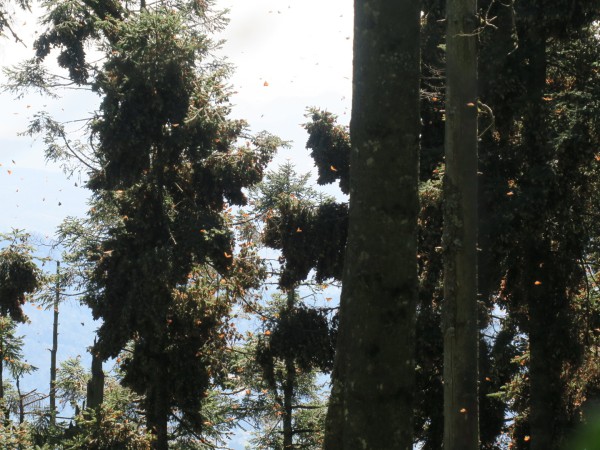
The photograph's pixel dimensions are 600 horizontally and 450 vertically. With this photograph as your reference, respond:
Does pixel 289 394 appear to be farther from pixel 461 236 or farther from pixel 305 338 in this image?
pixel 461 236

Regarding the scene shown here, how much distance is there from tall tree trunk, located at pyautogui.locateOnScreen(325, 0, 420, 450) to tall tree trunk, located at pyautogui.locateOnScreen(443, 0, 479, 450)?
361 cm

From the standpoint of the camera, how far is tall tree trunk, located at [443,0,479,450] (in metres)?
7.65

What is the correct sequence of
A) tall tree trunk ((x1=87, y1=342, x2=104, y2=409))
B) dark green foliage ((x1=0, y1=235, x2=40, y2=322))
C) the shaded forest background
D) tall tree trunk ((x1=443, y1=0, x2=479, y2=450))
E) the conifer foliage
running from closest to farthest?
tall tree trunk ((x1=443, y1=0, x2=479, y2=450)) < the shaded forest background < the conifer foliage < tall tree trunk ((x1=87, y1=342, x2=104, y2=409)) < dark green foliage ((x1=0, y1=235, x2=40, y2=322))

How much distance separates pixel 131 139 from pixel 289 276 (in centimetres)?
450

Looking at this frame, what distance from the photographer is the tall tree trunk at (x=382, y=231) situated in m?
4.02

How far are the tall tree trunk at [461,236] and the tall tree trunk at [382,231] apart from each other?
361 centimetres

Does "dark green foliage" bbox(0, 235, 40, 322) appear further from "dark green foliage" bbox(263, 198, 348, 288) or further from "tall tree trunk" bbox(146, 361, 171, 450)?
"dark green foliage" bbox(263, 198, 348, 288)

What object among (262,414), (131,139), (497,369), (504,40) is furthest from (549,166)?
(262,414)

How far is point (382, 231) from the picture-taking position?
13.3ft

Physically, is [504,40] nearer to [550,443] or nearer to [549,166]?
[549,166]

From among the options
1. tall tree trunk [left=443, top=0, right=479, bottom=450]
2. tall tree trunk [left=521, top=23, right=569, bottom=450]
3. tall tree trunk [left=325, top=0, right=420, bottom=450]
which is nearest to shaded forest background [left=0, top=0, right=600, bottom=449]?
tall tree trunk [left=521, top=23, right=569, bottom=450]

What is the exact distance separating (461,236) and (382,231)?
3.89 metres

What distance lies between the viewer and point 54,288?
20203mm

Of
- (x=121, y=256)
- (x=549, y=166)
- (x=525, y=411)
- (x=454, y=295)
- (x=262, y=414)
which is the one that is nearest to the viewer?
(x=454, y=295)
